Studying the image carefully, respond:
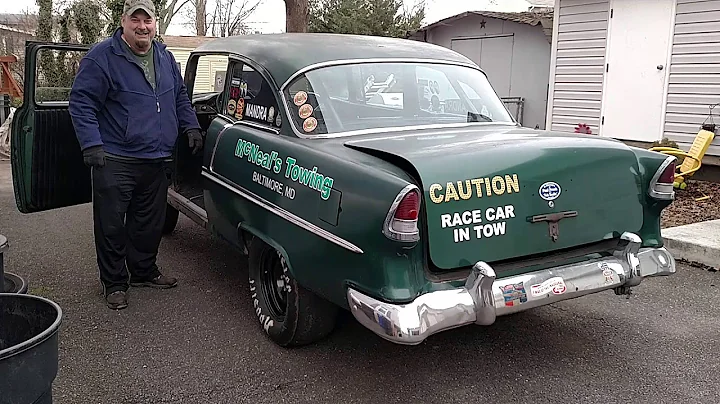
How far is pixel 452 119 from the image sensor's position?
4168 millimetres

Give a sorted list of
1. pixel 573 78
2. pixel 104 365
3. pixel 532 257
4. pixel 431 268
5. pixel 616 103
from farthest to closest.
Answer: pixel 573 78
pixel 616 103
pixel 104 365
pixel 532 257
pixel 431 268

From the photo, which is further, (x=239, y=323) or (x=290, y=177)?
A: (x=239, y=323)

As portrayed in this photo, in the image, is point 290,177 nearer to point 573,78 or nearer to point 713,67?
point 713,67

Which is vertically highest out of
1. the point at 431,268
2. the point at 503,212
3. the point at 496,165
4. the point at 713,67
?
the point at 713,67

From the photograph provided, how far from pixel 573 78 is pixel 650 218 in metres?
7.39

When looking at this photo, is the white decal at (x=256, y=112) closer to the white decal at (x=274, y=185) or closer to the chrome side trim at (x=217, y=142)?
the chrome side trim at (x=217, y=142)

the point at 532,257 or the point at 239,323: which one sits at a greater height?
the point at 532,257

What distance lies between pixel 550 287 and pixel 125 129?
114 inches

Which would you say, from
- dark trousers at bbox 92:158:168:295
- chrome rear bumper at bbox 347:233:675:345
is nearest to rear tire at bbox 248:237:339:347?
chrome rear bumper at bbox 347:233:675:345

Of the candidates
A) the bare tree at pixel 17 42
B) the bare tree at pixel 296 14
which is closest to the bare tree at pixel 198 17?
the bare tree at pixel 17 42

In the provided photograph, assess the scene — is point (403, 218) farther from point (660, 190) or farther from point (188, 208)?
point (188, 208)

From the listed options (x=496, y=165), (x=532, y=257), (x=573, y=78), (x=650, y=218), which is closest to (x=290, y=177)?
(x=496, y=165)

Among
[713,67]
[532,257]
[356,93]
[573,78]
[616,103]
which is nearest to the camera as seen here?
[532,257]

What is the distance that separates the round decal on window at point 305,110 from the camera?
3826 millimetres
